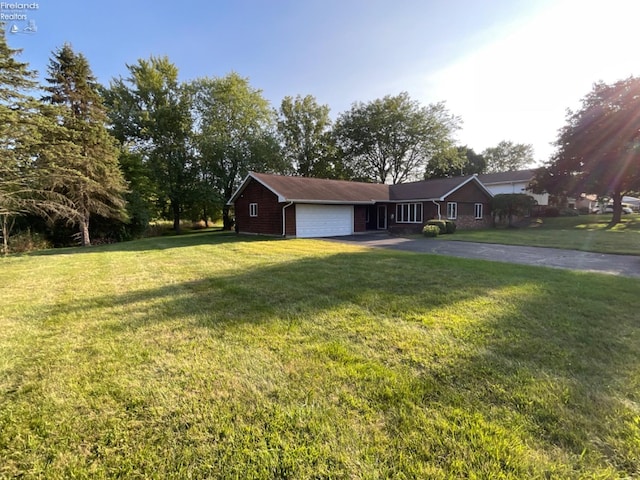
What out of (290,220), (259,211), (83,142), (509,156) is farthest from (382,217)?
(509,156)

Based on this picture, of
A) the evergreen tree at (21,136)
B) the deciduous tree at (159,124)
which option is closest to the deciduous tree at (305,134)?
the deciduous tree at (159,124)

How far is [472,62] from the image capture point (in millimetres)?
11094

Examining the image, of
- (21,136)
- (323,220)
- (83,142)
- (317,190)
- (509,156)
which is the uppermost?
(509,156)

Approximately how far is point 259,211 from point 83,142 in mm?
9793

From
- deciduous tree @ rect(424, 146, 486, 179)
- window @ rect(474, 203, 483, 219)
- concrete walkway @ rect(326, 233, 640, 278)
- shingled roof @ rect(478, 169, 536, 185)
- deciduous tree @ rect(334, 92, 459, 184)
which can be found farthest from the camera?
deciduous tree @ rect(424, 146, 486, 179)

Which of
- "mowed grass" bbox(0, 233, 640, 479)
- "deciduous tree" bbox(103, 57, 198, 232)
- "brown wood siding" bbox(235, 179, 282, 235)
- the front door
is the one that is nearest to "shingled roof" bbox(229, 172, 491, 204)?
"brown wood siding" bbox(235, 179, 282, 235)

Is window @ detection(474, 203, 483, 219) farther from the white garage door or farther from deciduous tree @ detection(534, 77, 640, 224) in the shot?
the white garage door

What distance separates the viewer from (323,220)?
19.1 metres

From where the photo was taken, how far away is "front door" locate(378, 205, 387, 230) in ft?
77.8

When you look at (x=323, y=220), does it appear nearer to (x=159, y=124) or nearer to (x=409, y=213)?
(x=409, y=213)

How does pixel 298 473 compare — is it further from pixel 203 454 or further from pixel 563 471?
pixel 563 471

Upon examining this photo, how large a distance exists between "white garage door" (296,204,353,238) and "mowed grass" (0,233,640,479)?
42.1 ft

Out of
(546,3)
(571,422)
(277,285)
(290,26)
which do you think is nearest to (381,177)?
(290,26)

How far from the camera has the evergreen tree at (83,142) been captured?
15743 millimetres
